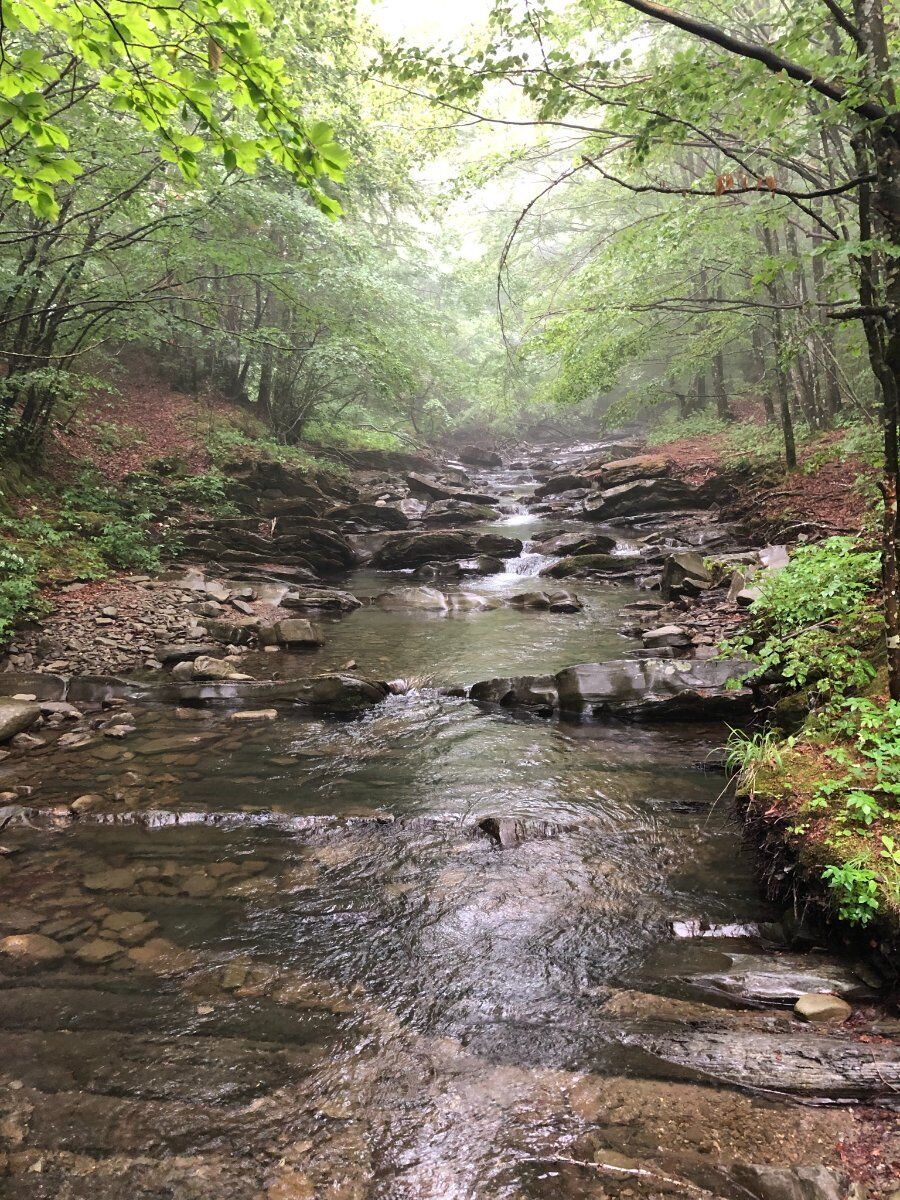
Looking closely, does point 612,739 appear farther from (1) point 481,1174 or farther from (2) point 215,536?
(2) point 215,536

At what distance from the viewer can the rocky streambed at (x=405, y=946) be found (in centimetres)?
219

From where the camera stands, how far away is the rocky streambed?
219cm

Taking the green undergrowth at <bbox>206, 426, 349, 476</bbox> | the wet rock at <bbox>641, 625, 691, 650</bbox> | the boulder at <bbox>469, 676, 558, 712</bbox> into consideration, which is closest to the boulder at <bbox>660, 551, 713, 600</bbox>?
the wet rock at <bbox>641, 625, 691, 650</bbox>

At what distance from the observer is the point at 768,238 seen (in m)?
13.5

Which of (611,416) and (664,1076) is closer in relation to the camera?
(664,1076)

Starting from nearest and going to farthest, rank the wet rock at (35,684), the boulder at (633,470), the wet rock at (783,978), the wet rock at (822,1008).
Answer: the wet rock at (822,1008)
the wet rock at (783,978)
the wet rock at (35,684)
the boulder at (633,470)

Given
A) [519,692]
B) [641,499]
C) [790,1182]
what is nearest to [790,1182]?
[790,1182]

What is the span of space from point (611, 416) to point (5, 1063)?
765 inches

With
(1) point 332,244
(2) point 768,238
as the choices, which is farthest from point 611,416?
(1) point 332,244

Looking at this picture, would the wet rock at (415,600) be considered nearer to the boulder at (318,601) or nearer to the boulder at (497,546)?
the boulder at (318,601)

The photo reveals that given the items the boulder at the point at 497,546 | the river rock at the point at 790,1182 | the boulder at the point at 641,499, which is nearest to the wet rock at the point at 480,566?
the boulder at the point at 497,546

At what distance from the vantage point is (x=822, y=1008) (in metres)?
2.69

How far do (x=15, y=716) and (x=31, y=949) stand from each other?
354 cm

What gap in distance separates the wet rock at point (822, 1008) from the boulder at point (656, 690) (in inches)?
155
